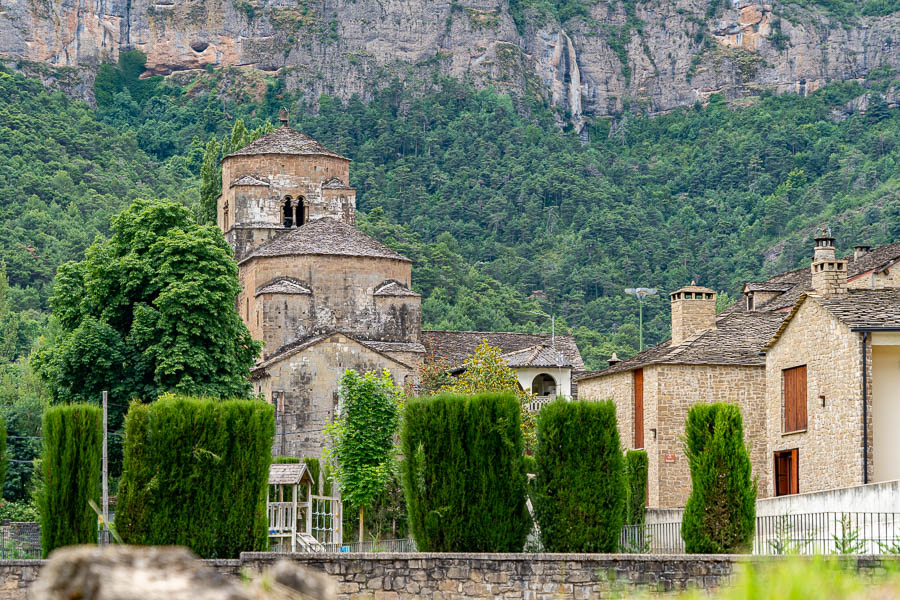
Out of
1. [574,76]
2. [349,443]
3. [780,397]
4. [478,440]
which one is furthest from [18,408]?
[574,76]

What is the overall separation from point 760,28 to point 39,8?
84.8m

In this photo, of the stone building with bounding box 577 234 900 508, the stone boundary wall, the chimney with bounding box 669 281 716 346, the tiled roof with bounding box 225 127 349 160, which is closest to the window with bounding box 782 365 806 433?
the stone building with bounding box 577 234 900 508

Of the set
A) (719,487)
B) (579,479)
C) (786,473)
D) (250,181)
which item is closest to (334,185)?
(250,181)

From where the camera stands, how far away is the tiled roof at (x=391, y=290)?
67188 mm

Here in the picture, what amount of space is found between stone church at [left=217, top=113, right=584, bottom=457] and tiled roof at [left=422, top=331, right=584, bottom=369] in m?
0.08

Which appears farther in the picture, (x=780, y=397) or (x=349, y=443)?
(x=349, y=443)

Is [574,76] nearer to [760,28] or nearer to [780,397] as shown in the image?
[760,28]

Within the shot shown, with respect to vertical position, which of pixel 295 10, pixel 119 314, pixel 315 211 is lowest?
pixel 119 314

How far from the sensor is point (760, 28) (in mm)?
193125

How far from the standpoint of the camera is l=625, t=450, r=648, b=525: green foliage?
3684cm

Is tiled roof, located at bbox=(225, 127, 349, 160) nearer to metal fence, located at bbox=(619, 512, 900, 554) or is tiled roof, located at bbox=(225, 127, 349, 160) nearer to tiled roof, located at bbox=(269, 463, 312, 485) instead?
tiled roof, located at bbox=(269, 463, 312, 485)

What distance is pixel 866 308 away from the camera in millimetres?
33781

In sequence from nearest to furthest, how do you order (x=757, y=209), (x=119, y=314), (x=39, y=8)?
(x=119, y=314), (x=757, y=209), (x=39, y=8)

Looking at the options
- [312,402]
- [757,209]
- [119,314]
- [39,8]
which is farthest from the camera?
[39,8]
